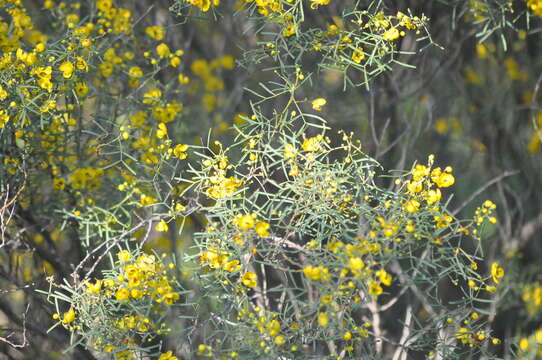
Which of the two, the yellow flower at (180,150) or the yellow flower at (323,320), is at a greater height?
the yellow flower at (180,150)

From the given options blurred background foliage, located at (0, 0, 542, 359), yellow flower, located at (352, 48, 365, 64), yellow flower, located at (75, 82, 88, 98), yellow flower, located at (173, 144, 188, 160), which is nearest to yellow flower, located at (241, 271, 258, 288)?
blurred background foliage, located at (0, 0, 542, 359)

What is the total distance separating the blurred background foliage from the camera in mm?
2092

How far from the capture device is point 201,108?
4766 mm

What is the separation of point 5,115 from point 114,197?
83cm

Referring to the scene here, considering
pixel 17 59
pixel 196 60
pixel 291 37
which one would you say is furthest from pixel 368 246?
pixel 196 60

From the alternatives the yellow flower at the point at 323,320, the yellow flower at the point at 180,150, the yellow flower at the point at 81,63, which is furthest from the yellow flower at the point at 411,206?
the yellow flower at the point at 81,63

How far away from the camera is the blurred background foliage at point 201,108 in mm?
2092

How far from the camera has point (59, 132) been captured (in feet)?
7.64

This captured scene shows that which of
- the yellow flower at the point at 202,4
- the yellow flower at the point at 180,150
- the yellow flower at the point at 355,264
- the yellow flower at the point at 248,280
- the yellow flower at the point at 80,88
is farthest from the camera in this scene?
the yellow flower at the point at 80,88

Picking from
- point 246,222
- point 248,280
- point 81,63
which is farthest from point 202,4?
point 248,280

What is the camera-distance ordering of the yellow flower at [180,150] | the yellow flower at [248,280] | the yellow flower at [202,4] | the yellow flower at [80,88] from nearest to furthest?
the yellow flower at [248,280] → the yellow flower at [180,150] → the yellow flower at [202,4] → the yellow flower at [80,88]

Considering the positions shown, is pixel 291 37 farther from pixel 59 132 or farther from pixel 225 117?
pixel 225 117

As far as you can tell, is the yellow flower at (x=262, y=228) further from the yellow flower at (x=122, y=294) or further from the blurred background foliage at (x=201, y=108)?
the yellow flower at (x=122, y=294)

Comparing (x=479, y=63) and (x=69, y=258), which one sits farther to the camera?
(x=479, y=63)
